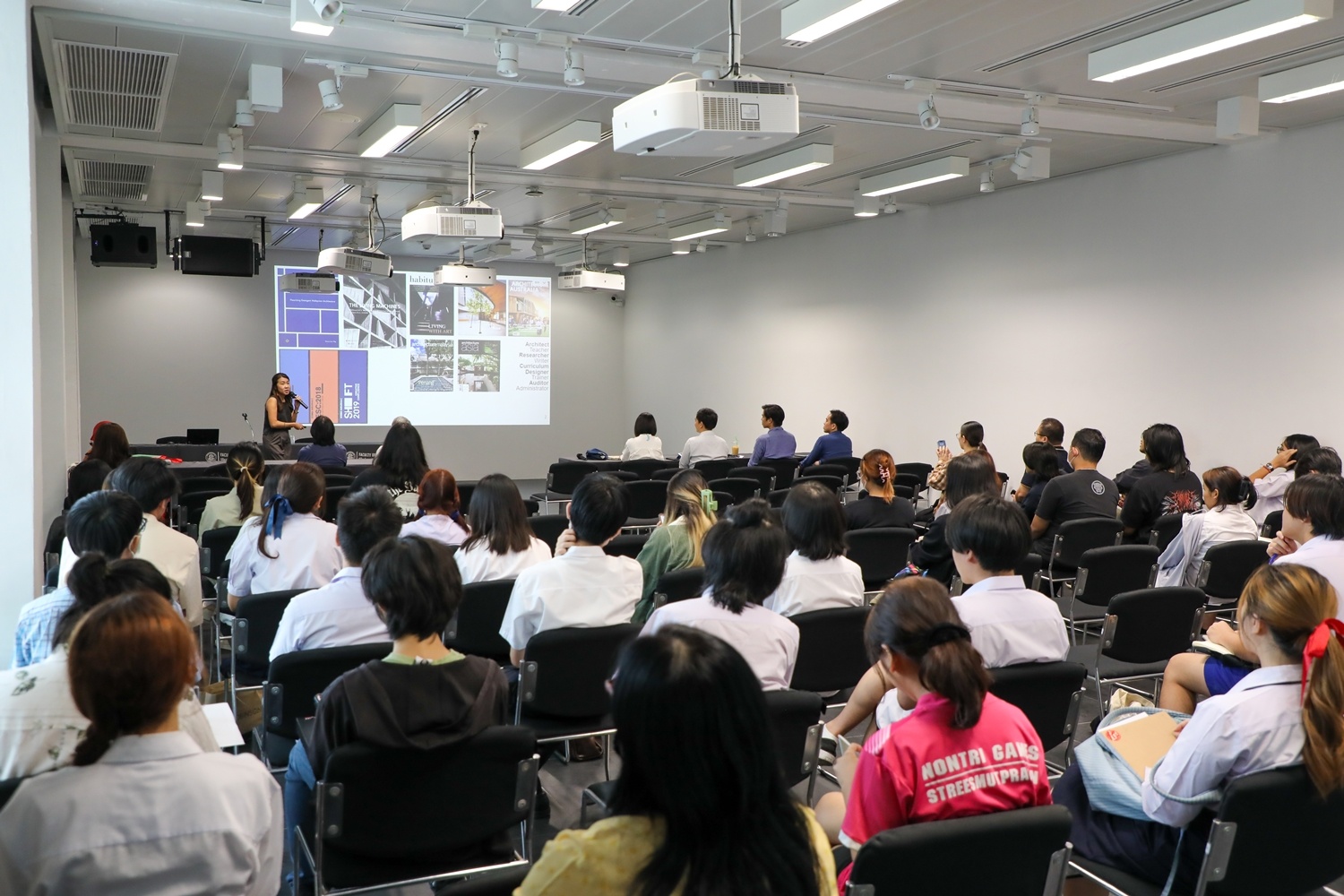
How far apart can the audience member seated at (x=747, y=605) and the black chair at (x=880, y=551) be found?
2352 millimetres

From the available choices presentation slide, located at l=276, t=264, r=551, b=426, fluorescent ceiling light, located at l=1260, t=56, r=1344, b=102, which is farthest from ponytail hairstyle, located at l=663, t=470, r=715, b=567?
presentation slide, located at l=276, t=264, r=551, b=426

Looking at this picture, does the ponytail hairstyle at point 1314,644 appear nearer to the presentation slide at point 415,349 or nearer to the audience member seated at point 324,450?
the audience member seated at point 324,450

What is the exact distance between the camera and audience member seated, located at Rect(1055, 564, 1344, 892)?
2125 mm

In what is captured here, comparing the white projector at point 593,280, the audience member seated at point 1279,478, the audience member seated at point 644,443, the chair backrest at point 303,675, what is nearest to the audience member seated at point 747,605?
the chair backrest at point 303,675

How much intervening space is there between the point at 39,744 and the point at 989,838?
180 centimetres

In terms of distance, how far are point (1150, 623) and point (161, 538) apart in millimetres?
3835

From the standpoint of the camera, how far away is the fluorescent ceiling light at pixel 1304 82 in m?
6.01

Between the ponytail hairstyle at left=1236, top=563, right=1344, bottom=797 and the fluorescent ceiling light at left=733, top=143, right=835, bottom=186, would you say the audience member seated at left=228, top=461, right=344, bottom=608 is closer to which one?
the ponytail hairstyle at left=1236, top=563, right=1344, bottom=797

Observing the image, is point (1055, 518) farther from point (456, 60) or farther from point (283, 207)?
point (283, 207)

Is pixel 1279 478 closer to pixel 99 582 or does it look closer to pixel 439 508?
pixel 439 508

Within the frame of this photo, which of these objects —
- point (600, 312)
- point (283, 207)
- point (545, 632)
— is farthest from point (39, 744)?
point (600, 312)

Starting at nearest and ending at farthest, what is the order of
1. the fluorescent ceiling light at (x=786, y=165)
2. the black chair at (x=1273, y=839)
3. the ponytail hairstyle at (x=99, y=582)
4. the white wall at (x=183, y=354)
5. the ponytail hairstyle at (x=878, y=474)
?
the black chair at (x=1273, y=839) → the ponytail hairstyle at (x=99, y=582) → the ponytail hairstyle at (x=878, y=474) → the fluorescent ceiling light at (x=786, y=165) → the white wall at (x=183, y=354)

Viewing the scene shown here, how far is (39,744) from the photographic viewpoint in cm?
198

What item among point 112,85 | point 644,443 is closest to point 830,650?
point 112,85
